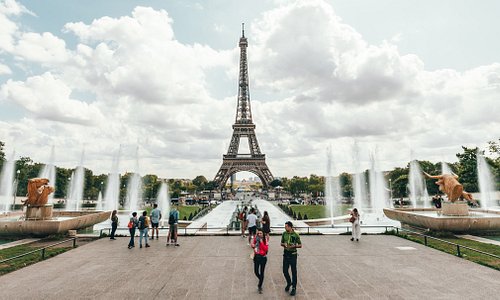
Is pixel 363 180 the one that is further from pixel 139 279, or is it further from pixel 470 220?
pixel 139 279

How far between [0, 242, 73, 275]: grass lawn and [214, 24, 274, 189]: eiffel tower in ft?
243

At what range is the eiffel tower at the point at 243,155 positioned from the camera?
89.6 m

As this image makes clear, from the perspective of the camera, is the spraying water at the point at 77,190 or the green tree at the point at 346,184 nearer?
the spraying water at the point at 77,190

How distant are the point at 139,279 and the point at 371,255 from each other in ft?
28.2

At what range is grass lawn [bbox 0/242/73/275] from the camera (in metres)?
9.89

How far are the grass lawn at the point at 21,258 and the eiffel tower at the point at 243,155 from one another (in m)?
74.0

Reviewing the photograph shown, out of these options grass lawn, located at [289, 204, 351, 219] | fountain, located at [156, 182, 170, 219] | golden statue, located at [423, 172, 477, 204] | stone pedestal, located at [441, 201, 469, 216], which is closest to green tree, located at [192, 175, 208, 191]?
fountain, located at [156, 182, 170, 219]

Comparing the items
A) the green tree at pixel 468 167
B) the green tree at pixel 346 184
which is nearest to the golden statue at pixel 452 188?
the green tree at pixel 468 167

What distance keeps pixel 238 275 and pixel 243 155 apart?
3339 inches

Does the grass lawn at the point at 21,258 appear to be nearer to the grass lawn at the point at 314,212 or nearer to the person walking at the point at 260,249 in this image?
the person walking at the point at 260,249

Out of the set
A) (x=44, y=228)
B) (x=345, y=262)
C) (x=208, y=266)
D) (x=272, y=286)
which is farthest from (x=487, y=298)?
(x=44, y=228)

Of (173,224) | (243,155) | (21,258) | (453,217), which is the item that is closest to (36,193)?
(21,258)

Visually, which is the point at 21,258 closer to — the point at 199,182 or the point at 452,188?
the point at 452,188

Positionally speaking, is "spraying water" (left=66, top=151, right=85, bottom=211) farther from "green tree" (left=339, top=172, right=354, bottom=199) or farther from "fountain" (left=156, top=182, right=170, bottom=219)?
"green tree" (left=339, top=172, right=354, bottom=199)
